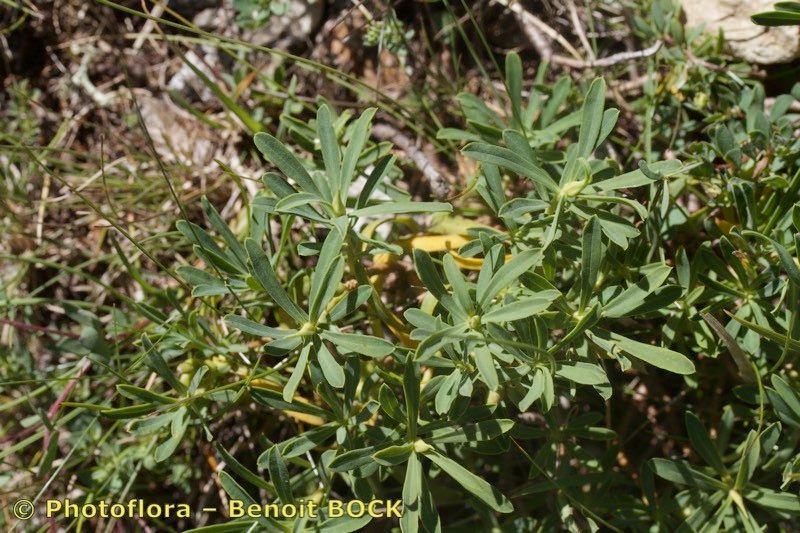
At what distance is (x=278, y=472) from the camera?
1712 millimetres

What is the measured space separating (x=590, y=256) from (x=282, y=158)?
0.75 meters

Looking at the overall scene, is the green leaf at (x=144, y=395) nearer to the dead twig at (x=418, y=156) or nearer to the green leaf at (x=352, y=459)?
the green leaf at (x=352, y=459)

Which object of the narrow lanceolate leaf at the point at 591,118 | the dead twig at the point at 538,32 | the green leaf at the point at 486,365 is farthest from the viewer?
the dead twig at the point at 538,32

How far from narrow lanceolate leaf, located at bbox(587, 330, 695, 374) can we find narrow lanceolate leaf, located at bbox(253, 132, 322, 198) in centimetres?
74

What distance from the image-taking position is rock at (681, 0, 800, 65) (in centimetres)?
230

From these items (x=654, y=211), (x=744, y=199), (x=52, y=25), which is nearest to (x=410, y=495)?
(x=654, y=211)

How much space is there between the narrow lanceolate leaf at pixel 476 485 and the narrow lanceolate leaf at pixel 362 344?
27cm

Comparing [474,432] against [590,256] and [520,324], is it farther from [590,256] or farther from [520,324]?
[590,256]

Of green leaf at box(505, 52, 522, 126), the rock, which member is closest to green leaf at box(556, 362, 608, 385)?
green leaf at box(505, 52, 522, 126)

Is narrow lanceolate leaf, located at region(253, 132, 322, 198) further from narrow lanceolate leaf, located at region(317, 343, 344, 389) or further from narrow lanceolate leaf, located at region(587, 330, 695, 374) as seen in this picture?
narrow lanceolate leaf, located at region(587, 330, 695, 374)

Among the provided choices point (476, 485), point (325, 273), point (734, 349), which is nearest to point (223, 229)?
point (325, 273)

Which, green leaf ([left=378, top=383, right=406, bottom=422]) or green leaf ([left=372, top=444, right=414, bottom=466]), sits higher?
green leaf ([left=378, top=383, right=406, bottom=422])

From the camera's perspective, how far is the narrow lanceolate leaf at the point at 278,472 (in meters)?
1.70

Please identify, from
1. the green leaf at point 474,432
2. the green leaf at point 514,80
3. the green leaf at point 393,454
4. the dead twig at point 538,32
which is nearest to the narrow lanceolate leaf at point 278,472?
the green leaf at point 393,454
